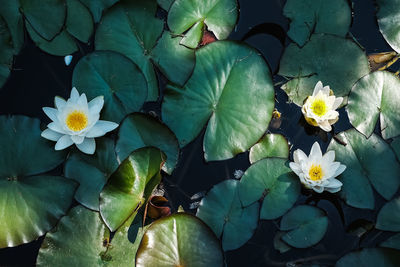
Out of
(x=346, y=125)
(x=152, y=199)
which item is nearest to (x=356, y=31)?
(x=346, y=125)

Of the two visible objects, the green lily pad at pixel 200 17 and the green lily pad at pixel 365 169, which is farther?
the green lily pad at pixel 200 17

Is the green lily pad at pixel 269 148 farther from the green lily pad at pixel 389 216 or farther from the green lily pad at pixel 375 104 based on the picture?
the green lily pad at pixel 389 216

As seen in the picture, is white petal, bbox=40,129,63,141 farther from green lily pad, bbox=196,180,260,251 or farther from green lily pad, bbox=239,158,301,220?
green lily pad, bbox=239,158,301,220

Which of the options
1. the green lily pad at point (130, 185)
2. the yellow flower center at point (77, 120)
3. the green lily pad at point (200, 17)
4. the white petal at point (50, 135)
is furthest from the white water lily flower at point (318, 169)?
the white petal at point (50, 135)

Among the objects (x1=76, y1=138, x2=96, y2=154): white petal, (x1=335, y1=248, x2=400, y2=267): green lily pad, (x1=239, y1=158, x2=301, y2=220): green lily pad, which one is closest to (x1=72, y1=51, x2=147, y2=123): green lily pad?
(x1=76, y1=138, x2=96, y2=154): white petal

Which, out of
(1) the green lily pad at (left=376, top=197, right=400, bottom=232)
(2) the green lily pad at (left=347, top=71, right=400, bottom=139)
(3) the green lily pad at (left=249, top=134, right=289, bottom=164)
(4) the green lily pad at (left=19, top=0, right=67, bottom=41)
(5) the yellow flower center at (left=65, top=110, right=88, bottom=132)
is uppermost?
(4) the green lily pad at (left=19, top=0, right=67, bottom=41)

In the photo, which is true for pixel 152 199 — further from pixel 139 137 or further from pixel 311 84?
pixel 311 84
